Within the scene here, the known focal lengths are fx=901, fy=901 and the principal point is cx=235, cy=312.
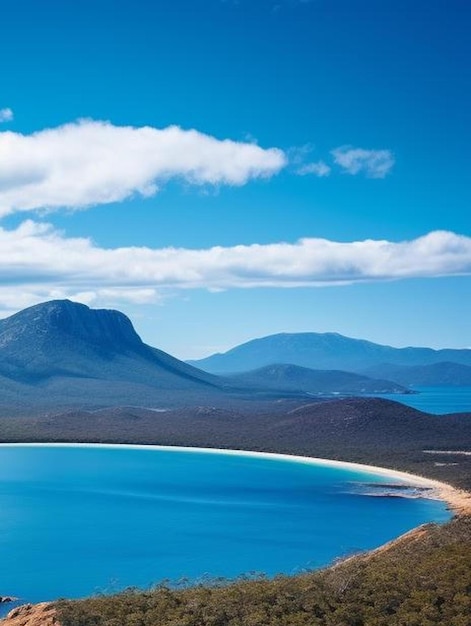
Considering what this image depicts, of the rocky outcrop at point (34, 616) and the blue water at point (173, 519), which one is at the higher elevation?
the rocky outcrop at point (34, 616)

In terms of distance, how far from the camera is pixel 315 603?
101ft

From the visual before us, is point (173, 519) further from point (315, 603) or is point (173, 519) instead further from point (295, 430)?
point (295, 430)

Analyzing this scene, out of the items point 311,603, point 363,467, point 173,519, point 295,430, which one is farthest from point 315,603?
point 295,430

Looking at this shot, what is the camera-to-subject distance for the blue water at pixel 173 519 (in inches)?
2125

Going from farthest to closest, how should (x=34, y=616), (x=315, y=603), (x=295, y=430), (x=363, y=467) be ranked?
1. (x=295, y=430)
2. (x=363, y=467)
3. (x=34, y=616)
4. (x=315, y=603)

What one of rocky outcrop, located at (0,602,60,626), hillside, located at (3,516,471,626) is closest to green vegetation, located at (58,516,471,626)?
hillside, located at (3,516,471,626)

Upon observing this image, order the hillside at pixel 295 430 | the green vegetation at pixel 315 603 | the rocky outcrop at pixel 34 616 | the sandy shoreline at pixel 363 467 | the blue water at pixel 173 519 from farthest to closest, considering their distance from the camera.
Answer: the hillside at pixel 295 430 < the sandy shoreline at pixel 363 467 < the blue water at pixel 173 519 < the rocky outcrop at pixel 34 616 < the green vegetation at pixel 315 603

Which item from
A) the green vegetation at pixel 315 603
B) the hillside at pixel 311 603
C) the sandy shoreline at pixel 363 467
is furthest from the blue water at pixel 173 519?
the green vegetation at pixel 315 603

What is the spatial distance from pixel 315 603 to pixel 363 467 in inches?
2992

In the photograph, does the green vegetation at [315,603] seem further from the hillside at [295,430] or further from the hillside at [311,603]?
the hillside at [295,430]

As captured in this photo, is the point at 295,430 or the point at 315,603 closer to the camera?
the point at 315,603

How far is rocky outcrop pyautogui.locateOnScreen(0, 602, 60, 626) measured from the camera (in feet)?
102

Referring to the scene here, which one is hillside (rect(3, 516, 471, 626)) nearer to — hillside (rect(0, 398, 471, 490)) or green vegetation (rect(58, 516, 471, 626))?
green vegetation (rect(58, 516, 471, 626))

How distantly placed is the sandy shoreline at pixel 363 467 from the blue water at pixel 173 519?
85.2 inches
